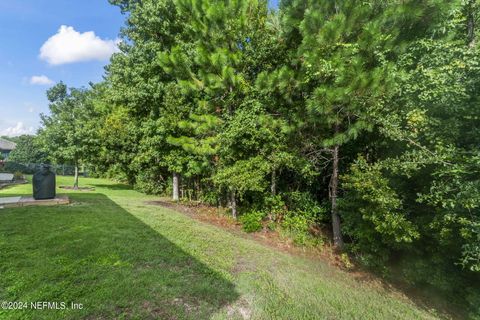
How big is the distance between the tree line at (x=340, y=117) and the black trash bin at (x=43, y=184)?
137 inches

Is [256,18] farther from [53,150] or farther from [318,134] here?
[53,150]

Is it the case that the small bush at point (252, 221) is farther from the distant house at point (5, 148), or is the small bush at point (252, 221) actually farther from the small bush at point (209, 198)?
the distant house at point (5, 148)

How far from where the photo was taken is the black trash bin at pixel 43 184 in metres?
7.14

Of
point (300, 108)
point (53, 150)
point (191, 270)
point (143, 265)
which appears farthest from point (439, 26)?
point (53, 150)

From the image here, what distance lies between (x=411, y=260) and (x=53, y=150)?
15.5 metres

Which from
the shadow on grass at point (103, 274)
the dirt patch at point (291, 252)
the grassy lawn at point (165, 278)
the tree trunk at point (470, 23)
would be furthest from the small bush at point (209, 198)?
the tree trunk at point (470, 23)

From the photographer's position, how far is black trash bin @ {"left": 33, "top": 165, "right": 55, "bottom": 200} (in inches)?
281

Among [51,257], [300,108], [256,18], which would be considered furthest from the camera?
[256,18]

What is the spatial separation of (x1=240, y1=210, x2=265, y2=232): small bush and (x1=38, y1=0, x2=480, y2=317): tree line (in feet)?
0.12

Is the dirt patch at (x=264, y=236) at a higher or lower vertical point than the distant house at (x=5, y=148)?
lower

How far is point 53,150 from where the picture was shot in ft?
42.9

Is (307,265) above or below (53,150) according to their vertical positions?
below

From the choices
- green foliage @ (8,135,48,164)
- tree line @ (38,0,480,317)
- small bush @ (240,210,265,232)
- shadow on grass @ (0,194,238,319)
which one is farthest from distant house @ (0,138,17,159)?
small bush @ (240,210,265,232)

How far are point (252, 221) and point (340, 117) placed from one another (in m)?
3.64
